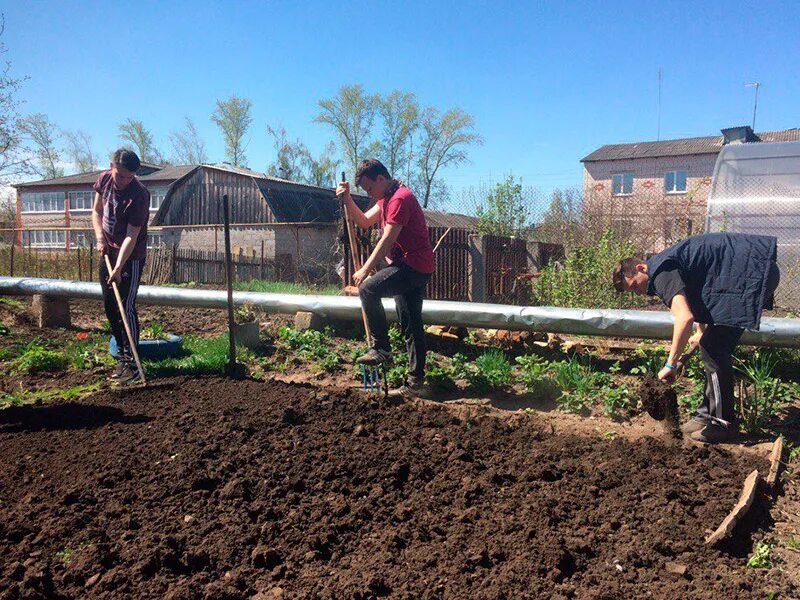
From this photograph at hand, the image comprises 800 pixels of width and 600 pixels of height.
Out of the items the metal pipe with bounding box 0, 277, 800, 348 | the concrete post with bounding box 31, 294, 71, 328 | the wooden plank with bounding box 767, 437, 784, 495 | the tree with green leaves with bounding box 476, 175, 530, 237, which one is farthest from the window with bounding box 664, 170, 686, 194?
the wooden plank with bounding box 767, 437, 784, 495

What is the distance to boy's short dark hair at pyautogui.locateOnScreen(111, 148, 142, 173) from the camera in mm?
5059

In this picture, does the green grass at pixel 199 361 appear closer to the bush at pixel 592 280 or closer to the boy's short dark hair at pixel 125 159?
the boy's short dark hair at pixel 125 159

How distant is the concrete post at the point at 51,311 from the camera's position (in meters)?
7.87

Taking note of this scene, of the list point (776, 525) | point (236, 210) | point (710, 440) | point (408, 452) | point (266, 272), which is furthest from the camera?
point (236, 210)

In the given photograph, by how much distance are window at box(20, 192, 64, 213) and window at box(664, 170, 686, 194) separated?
39.0 meters

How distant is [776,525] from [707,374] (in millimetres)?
1345

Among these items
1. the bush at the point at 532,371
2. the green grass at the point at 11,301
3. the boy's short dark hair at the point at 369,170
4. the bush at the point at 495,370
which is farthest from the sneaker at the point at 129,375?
the green grass at the point at 11,301

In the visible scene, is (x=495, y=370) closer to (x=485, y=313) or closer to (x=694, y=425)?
(x=485, y=313)

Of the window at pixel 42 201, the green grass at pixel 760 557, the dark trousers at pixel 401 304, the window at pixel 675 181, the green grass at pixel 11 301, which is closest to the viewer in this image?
the green grass at pixel 760 557

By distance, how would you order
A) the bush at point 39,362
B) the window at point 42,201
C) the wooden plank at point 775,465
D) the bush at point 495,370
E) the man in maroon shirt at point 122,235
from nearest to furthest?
1. the wooden plank at point 775,465
2. the bush at point 495,370
3. the man in maroon shirt at point 122,235
4. the bush at point 39,362
5. the window at point 42,201

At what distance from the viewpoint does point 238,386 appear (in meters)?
4.85

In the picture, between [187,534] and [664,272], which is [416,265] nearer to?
[664,272]

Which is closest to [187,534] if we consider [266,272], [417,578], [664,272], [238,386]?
[417,578]

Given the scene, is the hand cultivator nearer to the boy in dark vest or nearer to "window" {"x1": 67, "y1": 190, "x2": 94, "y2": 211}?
the boy in dark vest
